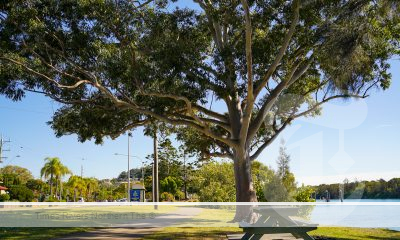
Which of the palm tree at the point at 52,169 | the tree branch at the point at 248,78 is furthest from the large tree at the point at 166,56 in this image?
the palm tree at the point at 52,169

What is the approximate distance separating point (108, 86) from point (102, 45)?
183 cm

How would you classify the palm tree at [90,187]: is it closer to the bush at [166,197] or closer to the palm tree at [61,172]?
the palm tree at [61,172]

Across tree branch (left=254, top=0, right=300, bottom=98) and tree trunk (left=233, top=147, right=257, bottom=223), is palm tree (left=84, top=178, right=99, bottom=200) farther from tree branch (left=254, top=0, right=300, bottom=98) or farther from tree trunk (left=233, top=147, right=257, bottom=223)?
tree branch (left=254, top=0, right=300, bottom=98)

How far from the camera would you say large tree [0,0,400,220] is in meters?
15.2

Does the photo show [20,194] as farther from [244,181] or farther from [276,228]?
[276,228]

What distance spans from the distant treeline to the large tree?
3132mm

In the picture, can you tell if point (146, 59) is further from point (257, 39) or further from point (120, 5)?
point (257, 39)

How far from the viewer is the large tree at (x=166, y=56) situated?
1518 cm

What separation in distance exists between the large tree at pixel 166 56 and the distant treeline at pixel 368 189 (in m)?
3.13

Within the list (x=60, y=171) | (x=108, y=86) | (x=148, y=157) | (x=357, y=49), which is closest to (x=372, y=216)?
(x=357, y=49)

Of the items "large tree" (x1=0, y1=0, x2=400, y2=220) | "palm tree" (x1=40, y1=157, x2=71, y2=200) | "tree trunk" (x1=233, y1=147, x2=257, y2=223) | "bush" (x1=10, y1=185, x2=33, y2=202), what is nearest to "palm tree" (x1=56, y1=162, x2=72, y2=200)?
"palm tree" (x1=40, y1=157, x2=71, y2=200)

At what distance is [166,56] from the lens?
1516cm

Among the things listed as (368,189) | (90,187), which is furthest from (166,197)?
(90,187)

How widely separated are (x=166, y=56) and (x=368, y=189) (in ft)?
27.0
